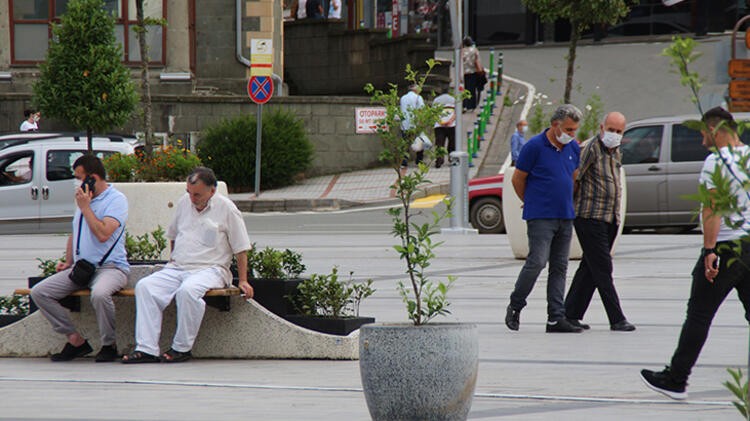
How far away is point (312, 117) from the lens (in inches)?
1240

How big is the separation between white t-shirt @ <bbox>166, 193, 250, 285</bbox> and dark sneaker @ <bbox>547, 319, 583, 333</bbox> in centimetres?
254

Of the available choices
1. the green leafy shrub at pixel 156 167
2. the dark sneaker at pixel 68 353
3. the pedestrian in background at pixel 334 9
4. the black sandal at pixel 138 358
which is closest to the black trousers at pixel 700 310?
the black sandal at pixel 138 358

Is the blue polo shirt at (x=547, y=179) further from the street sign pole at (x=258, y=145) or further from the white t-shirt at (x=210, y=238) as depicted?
the street sign pole at (x=258, y=145)

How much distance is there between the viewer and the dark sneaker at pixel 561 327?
1035 centimetres

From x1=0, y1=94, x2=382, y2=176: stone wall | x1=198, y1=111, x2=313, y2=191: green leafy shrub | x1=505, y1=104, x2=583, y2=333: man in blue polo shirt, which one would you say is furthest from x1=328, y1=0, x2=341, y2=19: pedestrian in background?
x1=505, y1=104, x2=583, y2=333: man in blue polo shirt

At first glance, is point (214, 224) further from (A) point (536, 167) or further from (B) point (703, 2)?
(B) point (703, 2)

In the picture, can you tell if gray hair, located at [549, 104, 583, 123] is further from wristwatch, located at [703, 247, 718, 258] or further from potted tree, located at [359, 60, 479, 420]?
potted tree, located at [359, 60, 479, 420]

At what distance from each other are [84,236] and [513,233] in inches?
288

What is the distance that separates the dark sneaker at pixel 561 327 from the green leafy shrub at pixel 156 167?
502 cm

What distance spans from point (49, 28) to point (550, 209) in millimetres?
24693

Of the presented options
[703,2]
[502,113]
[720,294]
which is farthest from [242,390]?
[703,2]

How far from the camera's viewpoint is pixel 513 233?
15.9 m

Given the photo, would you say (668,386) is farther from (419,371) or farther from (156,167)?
(156,167)

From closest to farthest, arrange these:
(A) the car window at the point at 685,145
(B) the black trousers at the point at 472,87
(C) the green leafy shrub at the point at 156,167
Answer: (C) the green leafy shrub at the point at 156,167 < (A) the car window at the point at 685,145 < (B) the black trousers at the point at 472,87
